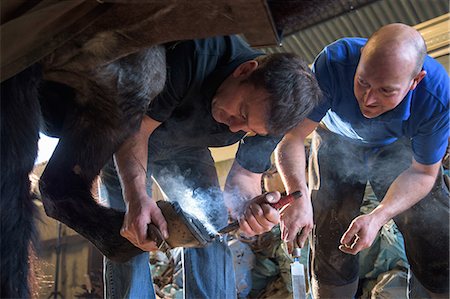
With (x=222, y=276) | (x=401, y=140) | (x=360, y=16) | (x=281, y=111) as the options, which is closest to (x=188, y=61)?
(x=281, y=111)

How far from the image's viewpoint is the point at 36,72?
1093 mm

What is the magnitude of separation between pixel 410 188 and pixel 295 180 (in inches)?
13.9

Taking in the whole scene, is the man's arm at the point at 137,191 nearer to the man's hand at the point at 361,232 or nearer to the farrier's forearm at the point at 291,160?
the farrier's forearm at the point at 291,160

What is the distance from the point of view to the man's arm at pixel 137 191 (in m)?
1.30

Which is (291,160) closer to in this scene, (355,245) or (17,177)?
(355,245)

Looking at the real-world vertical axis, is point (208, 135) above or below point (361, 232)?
above

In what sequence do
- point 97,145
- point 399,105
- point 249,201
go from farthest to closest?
point 399,105, point 249,201, point 97,145

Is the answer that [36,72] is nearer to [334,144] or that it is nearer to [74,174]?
[74,174]

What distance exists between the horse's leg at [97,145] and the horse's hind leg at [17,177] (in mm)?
144

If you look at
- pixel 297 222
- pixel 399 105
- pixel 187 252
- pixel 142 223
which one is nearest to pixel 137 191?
pixel 142 223

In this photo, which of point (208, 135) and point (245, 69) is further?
point (208, 135)

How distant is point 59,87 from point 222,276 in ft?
2.56

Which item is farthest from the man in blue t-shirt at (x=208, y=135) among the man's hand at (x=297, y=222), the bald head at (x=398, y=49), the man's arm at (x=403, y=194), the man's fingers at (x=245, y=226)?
the man's arm at (x=403, y=194)

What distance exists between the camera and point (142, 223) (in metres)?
1.29
